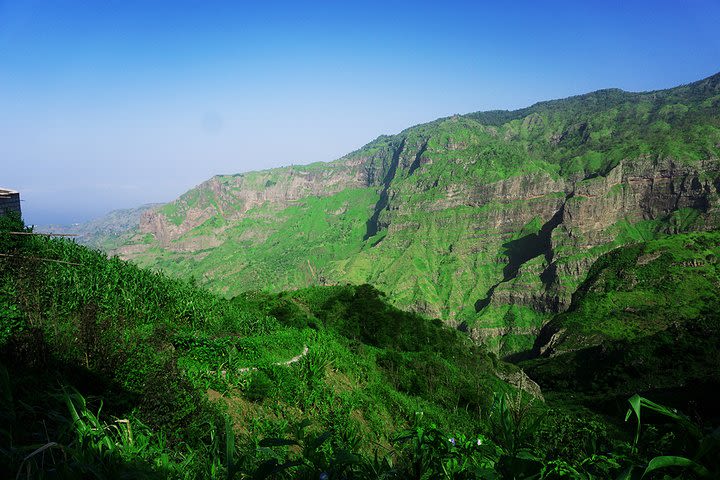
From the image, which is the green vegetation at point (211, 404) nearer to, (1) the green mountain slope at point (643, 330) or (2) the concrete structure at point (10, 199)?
(2) the concrete structure at point (10, 199)

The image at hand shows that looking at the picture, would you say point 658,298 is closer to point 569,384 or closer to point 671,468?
point 569,384

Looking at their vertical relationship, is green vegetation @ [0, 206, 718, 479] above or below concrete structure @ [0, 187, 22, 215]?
below

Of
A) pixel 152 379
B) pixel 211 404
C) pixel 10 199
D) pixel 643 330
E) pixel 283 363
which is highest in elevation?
pixel 10 199

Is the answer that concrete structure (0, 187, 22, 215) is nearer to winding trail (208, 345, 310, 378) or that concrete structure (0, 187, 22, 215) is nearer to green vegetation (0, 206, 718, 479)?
green vegetation (0, 206, 718, 479)

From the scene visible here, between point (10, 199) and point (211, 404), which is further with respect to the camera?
point (10, 199)

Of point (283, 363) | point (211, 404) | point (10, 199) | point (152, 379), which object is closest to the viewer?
point (152, 379)

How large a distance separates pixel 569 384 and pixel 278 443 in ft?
337

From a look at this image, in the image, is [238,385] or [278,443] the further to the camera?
[238,385]

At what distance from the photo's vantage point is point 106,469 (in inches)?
123

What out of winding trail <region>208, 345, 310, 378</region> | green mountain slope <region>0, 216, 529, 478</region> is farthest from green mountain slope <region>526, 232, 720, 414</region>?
winding trail <region>208, 345, 310, 378</region>

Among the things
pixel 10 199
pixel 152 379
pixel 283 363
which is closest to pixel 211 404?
pixel 152 379

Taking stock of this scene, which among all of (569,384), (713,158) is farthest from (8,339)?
(713,158)

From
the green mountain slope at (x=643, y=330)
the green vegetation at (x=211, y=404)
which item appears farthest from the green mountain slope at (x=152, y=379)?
the green mountain slope at (x=643, y=330)

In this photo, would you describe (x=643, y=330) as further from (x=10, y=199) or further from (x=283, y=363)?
(x=10, y=199)
